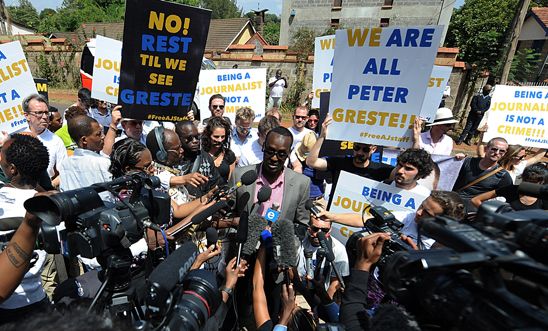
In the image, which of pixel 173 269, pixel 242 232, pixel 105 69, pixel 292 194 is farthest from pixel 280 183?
pixel 105 69

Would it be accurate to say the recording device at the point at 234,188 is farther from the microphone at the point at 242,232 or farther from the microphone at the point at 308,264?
the microphone at the point at 308,264

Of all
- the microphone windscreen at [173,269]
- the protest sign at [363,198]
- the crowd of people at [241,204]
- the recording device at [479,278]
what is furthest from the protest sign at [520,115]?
the microphone windscreen at [173,269]

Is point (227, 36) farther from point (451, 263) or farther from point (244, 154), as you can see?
point (451, 263)

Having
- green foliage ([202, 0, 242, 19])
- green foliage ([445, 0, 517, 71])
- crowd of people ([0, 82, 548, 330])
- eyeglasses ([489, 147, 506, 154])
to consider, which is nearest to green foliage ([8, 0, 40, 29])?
green foliage ([202, 0, 242, 19])

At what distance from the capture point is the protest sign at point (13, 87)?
3.40 m

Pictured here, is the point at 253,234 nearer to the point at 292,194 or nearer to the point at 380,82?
the point at 292,194

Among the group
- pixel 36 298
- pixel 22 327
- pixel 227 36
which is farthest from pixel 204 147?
pixel 227 36

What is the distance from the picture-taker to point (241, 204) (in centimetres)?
229

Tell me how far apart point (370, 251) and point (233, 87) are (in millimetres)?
4200

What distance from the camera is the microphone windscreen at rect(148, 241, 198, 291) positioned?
1.04 m

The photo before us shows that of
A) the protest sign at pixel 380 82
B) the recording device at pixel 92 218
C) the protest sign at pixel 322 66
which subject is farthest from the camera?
the protest sign at pixel 322 66

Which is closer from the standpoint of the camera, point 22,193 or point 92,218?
point 92,218

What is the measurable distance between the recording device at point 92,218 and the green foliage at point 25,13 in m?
70.2

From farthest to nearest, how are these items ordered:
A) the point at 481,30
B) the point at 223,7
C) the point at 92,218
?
1. the point at 223,7
2. the point at 481,30
3. the point at 92,218
